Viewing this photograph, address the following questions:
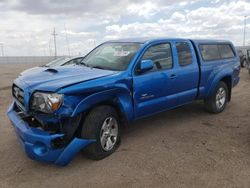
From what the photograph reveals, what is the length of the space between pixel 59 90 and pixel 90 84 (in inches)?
19.5

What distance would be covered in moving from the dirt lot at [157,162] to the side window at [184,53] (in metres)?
1.32

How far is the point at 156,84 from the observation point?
5188mm

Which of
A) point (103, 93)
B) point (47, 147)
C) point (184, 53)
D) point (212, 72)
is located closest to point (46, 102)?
point (47, 147)

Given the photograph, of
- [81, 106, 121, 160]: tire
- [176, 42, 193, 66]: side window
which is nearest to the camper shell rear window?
[176, 42, 193, 66]: side window

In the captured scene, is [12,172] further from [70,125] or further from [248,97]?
[248,97]

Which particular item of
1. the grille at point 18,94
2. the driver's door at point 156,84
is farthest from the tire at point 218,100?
the grille at point 18,94

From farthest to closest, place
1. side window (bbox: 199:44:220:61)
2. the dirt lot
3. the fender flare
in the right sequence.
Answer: the fender flare < side window (bbox: 199:44:220:61) < the dirt lot

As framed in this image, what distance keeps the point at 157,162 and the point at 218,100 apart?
341 cm

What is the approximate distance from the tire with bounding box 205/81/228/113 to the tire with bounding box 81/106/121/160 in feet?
10.1

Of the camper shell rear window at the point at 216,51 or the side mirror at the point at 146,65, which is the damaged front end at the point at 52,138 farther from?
the camper shell rear window at the point at 216,51

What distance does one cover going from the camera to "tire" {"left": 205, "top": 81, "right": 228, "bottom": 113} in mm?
6979

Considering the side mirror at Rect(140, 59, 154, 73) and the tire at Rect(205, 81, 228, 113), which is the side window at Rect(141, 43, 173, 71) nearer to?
the side mirror at Rect(140, 59, 154, 73)

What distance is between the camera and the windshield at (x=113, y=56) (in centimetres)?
504

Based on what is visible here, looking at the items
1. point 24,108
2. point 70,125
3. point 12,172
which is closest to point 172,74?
point 70,125
